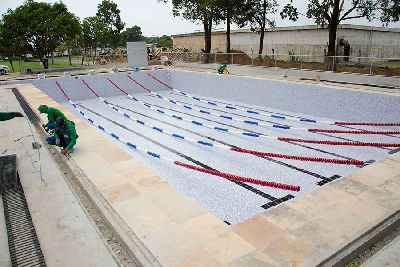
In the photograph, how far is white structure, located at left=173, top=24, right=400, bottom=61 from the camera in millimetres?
20797

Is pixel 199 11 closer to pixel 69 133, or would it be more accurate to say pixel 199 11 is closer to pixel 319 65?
pixel 319 65

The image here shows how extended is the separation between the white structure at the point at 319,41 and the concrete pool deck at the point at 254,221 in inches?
525

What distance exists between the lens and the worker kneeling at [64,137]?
5910mm

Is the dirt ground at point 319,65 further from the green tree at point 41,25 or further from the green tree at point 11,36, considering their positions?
the green tree at point 11,36

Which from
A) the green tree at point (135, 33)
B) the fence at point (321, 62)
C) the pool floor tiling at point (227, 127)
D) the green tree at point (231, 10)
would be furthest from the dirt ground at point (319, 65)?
the green tree at point (135, 33)

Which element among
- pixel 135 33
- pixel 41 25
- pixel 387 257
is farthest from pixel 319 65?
pixel 135 33

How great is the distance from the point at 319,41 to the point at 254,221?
2294 cm

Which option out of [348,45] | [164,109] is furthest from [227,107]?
[348,45]

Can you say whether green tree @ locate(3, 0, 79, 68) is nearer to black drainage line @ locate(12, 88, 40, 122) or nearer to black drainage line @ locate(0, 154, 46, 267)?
black drainage line @ locate(12, 88, 40, 122)

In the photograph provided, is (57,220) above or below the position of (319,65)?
below

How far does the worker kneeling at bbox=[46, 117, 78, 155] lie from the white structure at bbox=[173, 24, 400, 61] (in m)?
13.8

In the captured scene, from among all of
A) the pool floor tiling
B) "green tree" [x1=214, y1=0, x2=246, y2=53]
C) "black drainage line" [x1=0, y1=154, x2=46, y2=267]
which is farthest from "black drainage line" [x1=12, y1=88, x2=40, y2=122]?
"green tree" [x1=214, y1=0, x2=246, y2=53]

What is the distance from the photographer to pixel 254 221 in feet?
11.8

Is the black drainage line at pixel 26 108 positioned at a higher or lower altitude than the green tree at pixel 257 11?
lower
